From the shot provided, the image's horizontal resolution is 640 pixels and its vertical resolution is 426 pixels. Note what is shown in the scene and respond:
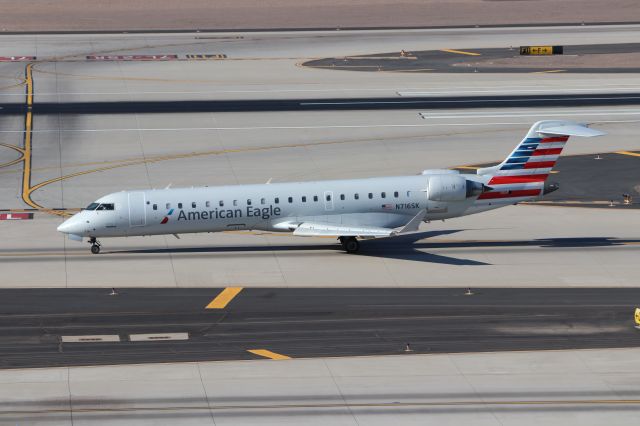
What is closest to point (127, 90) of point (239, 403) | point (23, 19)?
point (23, 19)

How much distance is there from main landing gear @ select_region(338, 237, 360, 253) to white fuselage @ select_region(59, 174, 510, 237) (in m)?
0.93

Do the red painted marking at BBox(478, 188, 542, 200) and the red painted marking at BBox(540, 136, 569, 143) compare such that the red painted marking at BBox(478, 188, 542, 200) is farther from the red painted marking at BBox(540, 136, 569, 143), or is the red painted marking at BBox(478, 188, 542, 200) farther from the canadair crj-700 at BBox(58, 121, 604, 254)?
the red painted marking at BBox(540, 136, 569, 143)

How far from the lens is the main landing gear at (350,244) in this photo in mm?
61281

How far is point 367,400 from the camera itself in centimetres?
4266

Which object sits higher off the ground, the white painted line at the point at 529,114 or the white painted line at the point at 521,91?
the white painted line at the point at 521,91

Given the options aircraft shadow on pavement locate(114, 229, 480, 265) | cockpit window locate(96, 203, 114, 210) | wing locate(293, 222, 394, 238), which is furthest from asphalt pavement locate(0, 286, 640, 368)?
cockpit window locate(96, 203, 114, 210)

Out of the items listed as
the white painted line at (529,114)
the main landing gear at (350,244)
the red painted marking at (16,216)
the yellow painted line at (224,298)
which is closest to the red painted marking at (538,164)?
the main landing gear at (350,244)

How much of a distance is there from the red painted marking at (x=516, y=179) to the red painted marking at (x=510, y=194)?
1.61 feet

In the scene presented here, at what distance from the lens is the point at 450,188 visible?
60625 mm

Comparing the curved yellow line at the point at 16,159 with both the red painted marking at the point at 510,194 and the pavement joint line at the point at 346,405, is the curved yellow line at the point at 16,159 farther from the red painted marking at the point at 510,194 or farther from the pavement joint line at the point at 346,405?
the pavement joint line at the point at 346,405

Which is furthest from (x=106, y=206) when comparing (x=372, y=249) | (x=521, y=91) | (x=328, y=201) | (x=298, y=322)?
(x=521, y=91)

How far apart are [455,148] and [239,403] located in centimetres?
4550

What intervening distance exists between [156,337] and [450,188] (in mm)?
18394

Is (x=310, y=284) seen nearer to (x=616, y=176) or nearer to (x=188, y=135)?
(x=616, y=176)
